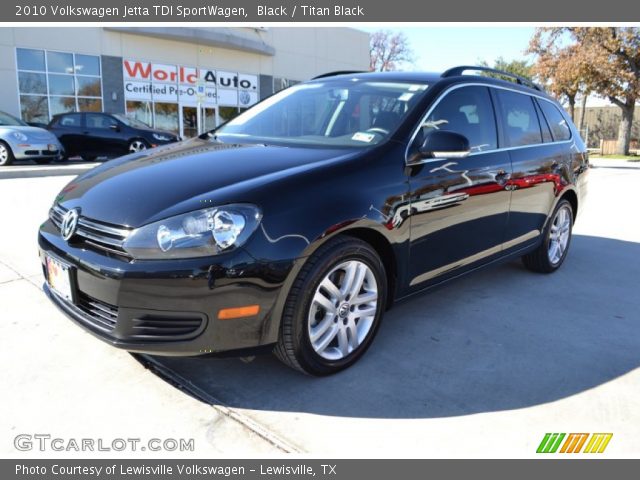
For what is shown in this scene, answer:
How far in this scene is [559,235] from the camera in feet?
16.7

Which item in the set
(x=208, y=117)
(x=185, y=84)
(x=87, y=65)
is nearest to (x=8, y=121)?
(x=87, y=65)

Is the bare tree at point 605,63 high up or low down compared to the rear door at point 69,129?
up

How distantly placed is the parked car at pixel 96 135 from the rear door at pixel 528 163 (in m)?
12.4

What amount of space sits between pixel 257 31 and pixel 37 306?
2388 cm

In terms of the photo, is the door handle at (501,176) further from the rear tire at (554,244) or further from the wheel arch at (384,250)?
the wheel arch at (384,250)

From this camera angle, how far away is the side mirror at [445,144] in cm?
313

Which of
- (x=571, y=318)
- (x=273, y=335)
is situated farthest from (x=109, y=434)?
(x=571, y=318)

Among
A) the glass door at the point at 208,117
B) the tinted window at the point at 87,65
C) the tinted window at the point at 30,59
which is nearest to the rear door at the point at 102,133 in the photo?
the tinted window at the point at 30,59

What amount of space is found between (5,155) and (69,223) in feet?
40.7

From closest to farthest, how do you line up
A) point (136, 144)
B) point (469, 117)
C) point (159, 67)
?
point (469, 117), point (136, 144), point (159, 67)

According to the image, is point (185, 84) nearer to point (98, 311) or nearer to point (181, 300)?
point (98, 311)

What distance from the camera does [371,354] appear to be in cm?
322

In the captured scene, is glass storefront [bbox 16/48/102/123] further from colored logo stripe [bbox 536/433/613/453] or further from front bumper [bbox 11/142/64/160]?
colored logo stripe [bbox 536/433/613/453]
